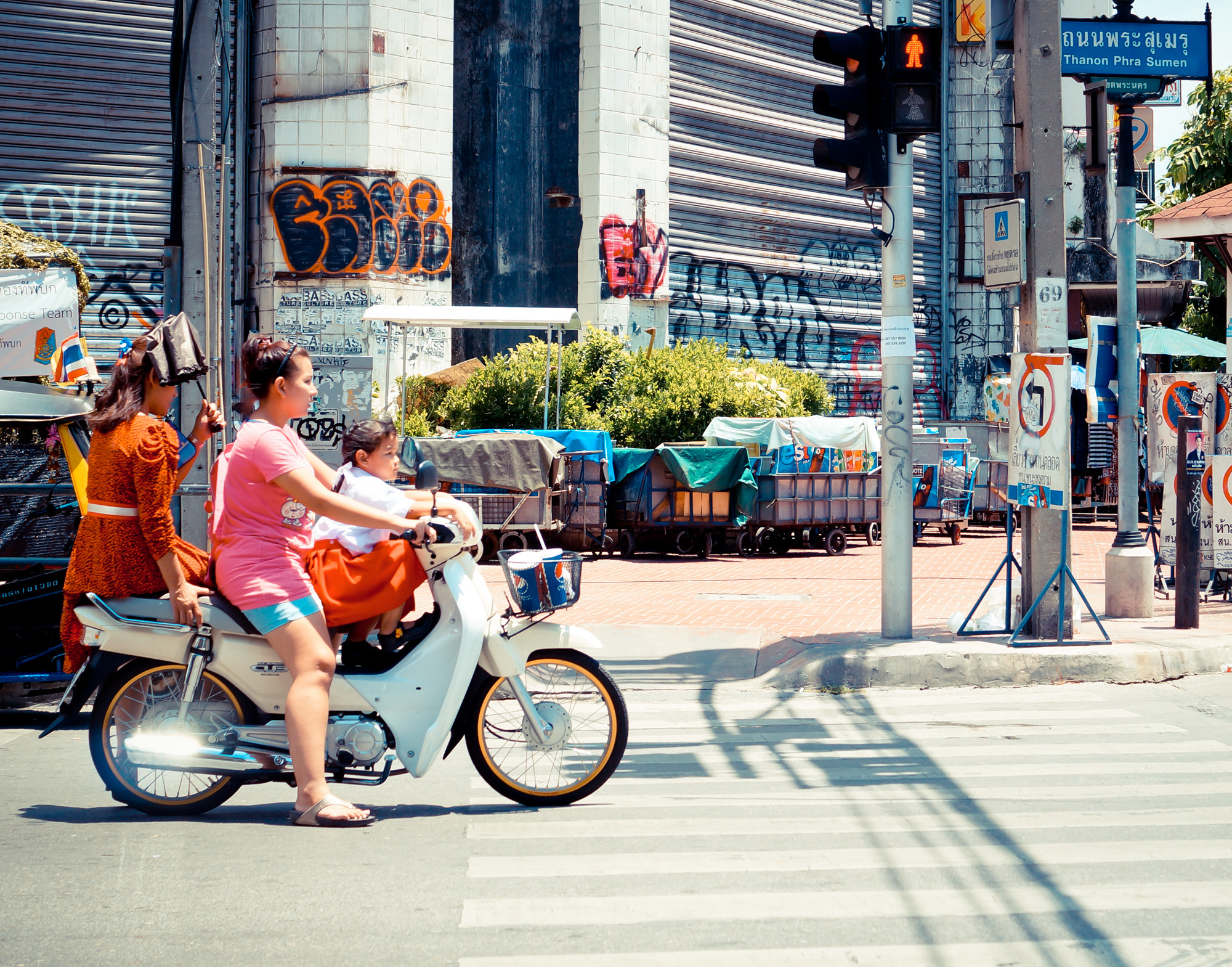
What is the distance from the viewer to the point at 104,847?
15.7 feet

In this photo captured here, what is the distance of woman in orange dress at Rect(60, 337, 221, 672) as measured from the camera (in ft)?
17.5

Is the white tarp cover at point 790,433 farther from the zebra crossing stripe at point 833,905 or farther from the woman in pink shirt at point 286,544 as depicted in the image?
the zebra crossing stripe at point 833,905

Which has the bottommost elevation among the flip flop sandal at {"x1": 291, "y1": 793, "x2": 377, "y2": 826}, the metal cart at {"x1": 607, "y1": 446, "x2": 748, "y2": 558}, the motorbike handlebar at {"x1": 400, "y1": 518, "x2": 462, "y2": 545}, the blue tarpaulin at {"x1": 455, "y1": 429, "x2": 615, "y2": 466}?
the flip flop sandal at {"x1": 291, "y1": 793, "x2": 377, "y2": 826}

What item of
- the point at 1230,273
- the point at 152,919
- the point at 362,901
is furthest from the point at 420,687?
the point at 1230,273

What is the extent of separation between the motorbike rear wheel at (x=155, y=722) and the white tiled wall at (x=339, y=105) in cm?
1597

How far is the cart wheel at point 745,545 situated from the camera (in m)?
17.9

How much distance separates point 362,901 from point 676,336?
20754 millimetres

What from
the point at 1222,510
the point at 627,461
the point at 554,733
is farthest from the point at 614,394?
the point at 554,733

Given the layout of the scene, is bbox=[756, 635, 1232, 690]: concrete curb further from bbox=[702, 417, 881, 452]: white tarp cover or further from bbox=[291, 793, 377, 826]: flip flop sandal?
bbox=[702, 417, 881, 452]: white tarp cover

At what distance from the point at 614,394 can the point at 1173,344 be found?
10.6 m

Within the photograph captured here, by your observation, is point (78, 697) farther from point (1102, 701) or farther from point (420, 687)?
point (1102, 701)

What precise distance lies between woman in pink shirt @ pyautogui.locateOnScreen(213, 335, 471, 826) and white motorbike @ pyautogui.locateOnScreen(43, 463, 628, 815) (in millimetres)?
137

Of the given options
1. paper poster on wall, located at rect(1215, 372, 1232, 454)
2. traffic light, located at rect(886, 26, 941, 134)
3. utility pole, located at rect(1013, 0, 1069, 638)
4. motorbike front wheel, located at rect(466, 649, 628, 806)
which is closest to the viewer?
motorbike front wheel, located at rect(466, 649, 628, 806)

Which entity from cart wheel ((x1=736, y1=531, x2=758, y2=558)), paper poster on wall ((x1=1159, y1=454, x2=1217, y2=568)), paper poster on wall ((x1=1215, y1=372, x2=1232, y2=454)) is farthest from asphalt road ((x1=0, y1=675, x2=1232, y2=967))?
cart wheel ((x1=736, y1=531, x2=758, y2=558))
